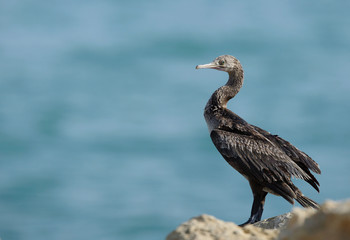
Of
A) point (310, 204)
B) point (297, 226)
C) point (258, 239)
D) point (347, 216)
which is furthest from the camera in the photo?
point (310, 204)

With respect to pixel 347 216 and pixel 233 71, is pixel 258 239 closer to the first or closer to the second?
pixel 347 216

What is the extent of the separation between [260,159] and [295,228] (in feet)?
22.1

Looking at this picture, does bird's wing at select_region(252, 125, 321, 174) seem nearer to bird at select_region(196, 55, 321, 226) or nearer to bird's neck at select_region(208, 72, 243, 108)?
bird at select_region(196, 55, 321, 226)

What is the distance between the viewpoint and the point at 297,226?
3770 millimetres

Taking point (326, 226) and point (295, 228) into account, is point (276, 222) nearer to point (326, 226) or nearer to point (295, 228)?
point (295, 228)

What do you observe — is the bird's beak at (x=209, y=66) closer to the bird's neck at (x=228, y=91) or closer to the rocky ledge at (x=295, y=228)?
the bird's neck at (x=228, y=91)

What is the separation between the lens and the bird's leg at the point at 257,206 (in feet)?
33.6

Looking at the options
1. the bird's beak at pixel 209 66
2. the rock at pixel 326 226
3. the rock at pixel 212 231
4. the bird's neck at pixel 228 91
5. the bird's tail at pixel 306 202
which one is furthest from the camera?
the bird's beak at pixel 209 66

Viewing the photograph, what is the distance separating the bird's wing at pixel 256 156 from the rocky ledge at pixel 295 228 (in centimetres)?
548

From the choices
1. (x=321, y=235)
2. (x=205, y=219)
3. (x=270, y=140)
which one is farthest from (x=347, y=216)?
A: (x=270, y=140)

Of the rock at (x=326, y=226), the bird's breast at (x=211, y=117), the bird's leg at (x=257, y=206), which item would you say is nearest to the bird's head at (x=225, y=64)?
the bird's breast at (x=211, y=117)

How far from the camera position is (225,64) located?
1236 cm

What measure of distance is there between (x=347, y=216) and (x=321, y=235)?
18 cm

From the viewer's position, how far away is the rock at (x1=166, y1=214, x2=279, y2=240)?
4.58 meters
